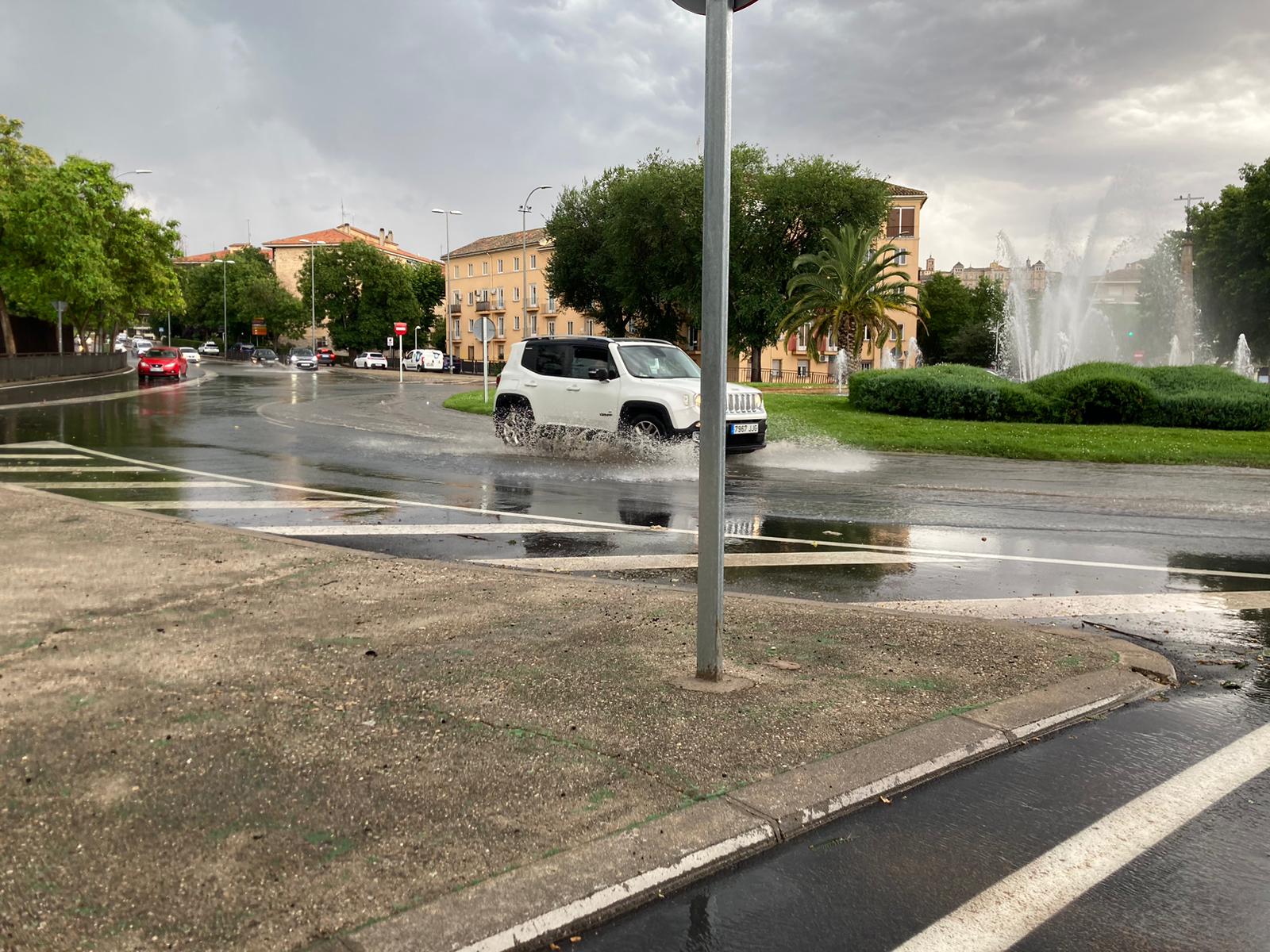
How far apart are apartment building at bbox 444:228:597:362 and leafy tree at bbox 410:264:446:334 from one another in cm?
155

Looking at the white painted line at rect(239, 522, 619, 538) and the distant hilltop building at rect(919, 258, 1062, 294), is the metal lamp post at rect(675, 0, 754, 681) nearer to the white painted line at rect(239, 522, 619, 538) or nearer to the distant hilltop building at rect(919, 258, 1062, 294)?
the white painted line at rect(239, 522, 619, 538)

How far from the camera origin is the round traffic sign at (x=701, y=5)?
4219 millimetres

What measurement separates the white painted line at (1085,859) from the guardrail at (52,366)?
4645cm

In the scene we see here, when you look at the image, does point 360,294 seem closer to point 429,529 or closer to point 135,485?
point 135,485

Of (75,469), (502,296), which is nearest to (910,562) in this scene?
(75,469)

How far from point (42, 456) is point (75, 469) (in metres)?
2.08

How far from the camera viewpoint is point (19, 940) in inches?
97.8

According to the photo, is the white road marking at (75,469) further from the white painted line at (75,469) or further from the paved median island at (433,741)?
the paved median island at (433,741)

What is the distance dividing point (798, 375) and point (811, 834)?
6884 cm

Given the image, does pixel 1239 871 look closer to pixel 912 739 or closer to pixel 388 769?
pixel 912 739

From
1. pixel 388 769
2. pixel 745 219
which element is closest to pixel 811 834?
pixel 388 769

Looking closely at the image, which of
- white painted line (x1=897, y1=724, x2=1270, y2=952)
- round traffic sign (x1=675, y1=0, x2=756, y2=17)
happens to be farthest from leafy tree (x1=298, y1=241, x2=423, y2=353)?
white painted line (x1=897, y1=724, x2=1270, y2=952)

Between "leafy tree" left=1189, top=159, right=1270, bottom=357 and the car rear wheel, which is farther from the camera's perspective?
"leafy tree" left=1189, top=159, right=1270, bottom=357

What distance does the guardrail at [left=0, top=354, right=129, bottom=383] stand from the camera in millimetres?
41875
